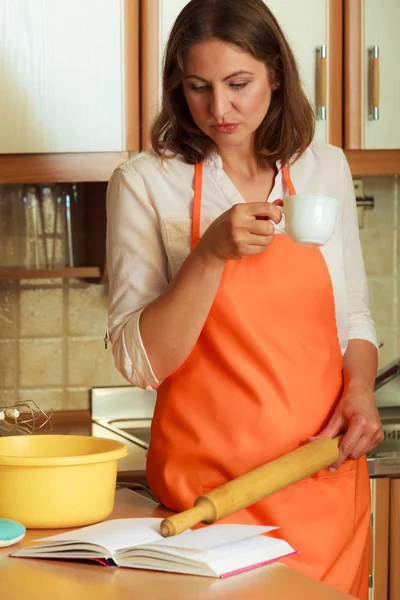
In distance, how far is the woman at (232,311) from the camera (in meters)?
1.35

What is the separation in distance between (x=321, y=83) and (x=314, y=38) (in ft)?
0.37

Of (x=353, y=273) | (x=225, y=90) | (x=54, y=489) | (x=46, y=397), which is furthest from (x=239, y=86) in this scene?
(x=46, y=397)

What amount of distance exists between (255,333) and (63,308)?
129cm

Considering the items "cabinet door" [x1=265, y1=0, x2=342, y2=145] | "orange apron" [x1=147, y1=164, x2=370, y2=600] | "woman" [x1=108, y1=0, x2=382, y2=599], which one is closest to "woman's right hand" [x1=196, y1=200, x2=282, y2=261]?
"woman" [x1=108, y1=0, x2=382, y2=599]

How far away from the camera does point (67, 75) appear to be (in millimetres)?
2182

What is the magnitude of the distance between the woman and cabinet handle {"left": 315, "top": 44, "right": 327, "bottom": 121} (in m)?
0.79

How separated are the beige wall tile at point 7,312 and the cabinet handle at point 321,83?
95 cm

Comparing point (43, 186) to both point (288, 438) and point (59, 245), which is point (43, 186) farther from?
A: point (288, 438)

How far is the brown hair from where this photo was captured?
1394 mm

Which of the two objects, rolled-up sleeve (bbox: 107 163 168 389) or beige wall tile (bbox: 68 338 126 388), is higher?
rolled-up sleeve (bbox: 107 163 168 389)

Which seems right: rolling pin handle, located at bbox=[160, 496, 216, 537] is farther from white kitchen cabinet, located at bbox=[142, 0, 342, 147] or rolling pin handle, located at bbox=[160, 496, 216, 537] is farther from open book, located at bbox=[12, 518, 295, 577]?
white kitchen cabinet, located at bbox=[142, 0, 342, 147]

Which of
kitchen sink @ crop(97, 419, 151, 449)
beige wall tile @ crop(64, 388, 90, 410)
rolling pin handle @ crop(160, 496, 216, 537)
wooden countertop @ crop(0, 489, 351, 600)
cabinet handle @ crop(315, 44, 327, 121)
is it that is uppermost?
cabinet handle @ crop(315, 44, 327, 121)

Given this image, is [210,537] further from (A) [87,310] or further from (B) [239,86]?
(A) [87,310]

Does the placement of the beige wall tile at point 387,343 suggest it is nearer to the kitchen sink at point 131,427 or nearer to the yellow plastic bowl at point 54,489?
the kitchen sink at point 131,427
